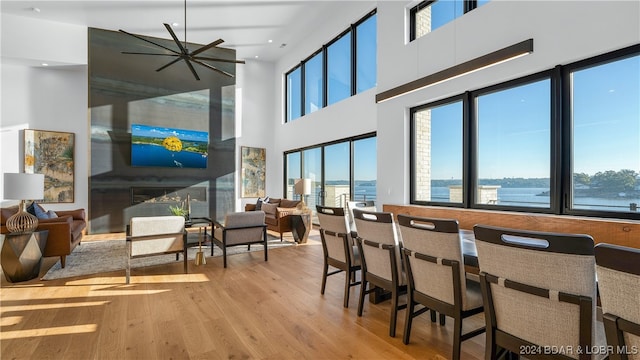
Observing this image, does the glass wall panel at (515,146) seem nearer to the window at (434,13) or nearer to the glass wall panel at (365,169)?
the window at (434,13)

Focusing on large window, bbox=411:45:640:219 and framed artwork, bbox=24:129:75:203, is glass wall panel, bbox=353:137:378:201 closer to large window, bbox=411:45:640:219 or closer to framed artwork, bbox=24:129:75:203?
large window, bbox=411:45:640:219

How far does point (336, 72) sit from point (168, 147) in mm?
4689

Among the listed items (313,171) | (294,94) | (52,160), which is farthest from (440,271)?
(52,160)

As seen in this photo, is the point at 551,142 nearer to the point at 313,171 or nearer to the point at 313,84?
the point at 313,171

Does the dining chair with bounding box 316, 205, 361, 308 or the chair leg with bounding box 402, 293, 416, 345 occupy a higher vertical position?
the dining chair with bounding box 316, 205, 361, 308

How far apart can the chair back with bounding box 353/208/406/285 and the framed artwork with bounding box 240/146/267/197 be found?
279 inches

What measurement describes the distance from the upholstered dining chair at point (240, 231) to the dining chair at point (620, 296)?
4001 mm

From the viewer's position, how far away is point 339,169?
7492mm

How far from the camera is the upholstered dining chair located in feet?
14.6

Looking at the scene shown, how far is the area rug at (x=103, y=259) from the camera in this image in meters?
4.13

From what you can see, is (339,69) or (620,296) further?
(339,69)

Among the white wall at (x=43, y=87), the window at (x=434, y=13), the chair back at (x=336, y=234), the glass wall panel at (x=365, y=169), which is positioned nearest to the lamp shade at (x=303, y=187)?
the glass wall panel at (x=365, y=169)

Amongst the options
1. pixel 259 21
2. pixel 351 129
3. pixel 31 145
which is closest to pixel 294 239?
pixel 351 129

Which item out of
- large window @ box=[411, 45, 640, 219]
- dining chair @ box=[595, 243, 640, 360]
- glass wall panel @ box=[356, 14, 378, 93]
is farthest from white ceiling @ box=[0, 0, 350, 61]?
dining chair @ box=[595, 243, 640, 360]
